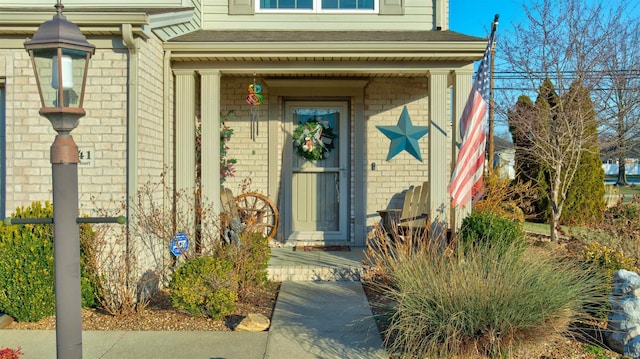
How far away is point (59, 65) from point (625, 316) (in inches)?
173

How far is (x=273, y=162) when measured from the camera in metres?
8.07

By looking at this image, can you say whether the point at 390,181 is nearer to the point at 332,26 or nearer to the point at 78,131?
the point at 332,26

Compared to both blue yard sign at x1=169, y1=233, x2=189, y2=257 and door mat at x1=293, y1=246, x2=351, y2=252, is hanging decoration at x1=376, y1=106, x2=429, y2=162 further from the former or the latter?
blue yard sign at x1=169, y1=233, x2=189, y2=257

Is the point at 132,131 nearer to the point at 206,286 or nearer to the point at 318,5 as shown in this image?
the point at 206,286

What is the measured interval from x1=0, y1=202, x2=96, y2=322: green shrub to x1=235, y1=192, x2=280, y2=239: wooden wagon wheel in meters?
3.15

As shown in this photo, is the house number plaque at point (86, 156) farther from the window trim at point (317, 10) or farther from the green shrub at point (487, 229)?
the green shrub at point (487, 229)

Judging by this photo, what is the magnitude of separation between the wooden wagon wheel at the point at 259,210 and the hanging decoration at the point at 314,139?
979mm

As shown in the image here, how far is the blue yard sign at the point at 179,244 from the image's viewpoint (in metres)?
5.28

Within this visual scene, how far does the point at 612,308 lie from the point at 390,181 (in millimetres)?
4243

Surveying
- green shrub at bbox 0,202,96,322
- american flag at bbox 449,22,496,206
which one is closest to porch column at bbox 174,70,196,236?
green shrub at bbox 0,202,96,322

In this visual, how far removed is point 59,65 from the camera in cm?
257

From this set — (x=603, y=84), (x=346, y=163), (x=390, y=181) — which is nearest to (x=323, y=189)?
(x=346, y=163)

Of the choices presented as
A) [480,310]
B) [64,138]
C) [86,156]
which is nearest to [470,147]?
[480,310]

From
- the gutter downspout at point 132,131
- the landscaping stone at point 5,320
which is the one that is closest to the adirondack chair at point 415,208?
the gutter downspout at point 132,131
